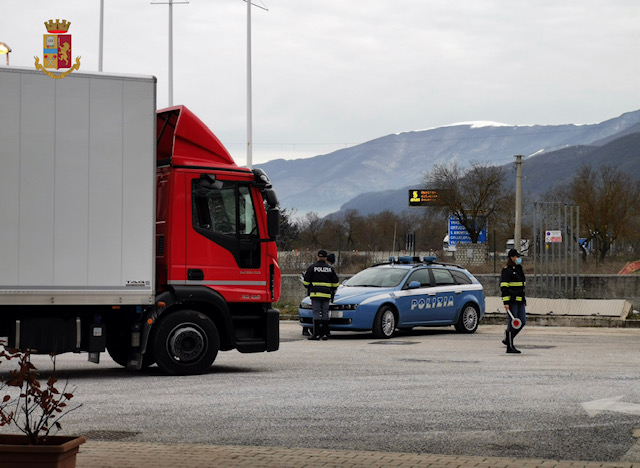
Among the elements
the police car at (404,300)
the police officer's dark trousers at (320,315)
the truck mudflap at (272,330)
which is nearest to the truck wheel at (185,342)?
the truck mudflap at (272,330)

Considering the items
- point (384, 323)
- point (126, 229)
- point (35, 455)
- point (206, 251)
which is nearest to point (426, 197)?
point (384, 323)

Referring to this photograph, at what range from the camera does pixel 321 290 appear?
21.0 metres

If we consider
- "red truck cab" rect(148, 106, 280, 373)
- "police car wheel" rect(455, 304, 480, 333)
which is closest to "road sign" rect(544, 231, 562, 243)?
"police car wheel" rect(455, 304, 480, 333)

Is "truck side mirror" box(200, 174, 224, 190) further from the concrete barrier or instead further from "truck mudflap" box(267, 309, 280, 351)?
the concrete barrier

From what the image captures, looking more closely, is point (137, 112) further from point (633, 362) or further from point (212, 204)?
point (633, 362)

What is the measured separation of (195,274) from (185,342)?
93cm

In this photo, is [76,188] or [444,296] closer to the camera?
[76,188]

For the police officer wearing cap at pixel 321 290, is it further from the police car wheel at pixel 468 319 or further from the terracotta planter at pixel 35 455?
the terracotta planter at pixel 35 455

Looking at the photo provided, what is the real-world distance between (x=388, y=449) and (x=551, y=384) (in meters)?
5.18

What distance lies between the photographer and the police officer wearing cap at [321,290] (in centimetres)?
2092

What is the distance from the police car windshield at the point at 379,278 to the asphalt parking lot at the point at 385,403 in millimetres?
4241

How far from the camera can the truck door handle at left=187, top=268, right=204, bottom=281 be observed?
14086 millimetres

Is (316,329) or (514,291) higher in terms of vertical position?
(514,291)

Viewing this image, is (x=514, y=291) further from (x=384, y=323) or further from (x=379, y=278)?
(x=379, y=278)
